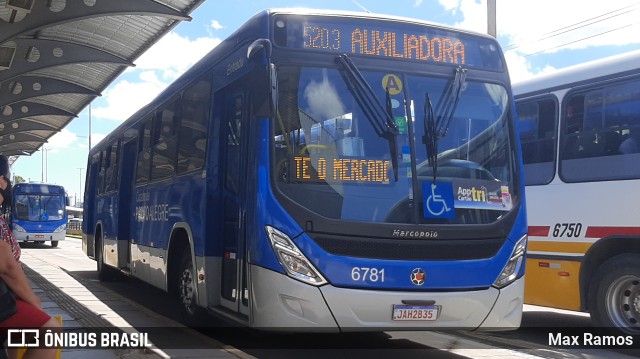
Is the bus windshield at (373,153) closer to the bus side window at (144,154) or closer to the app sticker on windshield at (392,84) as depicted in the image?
the app sticker on windshield at (392,84)

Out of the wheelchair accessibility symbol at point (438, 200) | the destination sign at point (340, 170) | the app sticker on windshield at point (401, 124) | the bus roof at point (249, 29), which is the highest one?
the bus roof at point (249, 29)

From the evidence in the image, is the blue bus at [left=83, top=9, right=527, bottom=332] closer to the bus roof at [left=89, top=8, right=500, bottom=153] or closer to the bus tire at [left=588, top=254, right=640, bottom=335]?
the bus roof at [left=89, top=8, right=500, bottom=153]

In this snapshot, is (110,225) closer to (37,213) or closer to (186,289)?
(186,289)

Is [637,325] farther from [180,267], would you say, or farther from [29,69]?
[29,69]

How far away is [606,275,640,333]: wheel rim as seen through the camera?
772 centimetres

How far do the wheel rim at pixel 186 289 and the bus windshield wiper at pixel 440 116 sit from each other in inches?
133

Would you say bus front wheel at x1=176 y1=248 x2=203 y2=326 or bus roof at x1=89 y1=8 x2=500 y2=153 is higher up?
bus roof at x1=89 y1=8 x2=500 y2=153

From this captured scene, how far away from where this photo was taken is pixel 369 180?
6.04 metres

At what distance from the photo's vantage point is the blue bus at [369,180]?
5.89 m

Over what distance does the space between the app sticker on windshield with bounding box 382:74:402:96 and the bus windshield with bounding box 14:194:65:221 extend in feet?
101

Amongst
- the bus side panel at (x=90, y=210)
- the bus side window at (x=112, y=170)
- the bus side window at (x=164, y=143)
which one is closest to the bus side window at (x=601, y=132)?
the bus side window at (x=164, y=143)

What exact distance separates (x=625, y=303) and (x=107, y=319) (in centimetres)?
631

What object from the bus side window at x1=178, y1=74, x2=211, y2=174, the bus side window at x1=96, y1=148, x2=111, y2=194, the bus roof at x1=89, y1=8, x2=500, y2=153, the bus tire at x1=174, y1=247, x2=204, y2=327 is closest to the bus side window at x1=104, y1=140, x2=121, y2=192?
the bus side window at x1=96, y1=148, x2=111, y2=194

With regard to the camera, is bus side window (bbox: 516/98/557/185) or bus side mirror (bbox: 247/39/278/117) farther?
Answer: bus side window (bbox: 516/98/557/185)
